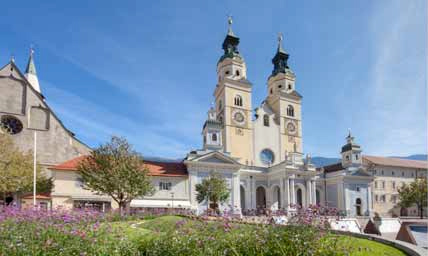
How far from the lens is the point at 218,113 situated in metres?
57.3

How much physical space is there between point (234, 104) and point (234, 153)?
8.87 meters

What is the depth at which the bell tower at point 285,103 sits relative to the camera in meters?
58.2

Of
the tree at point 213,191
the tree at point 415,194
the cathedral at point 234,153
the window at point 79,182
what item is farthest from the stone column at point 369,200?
the window at point 79,182

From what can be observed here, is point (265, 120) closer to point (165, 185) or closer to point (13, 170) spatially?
point (165, 185)

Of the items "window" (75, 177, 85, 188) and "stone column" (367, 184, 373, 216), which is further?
"stone column" (367, 184, 373, 216)

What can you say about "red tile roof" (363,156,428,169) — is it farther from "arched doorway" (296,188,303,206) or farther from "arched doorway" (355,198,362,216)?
"arched doorway" (296,188,303,206)

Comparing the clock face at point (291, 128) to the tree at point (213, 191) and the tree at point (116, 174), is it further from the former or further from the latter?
the tree at point (116, 174)

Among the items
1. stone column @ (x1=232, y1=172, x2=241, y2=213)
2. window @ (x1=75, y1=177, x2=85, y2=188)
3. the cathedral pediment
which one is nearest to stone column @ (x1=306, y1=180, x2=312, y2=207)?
stone column @ (x1=232, y1=172, x2=241, y2=213)

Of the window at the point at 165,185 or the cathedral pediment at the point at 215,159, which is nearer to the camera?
the window at the point at 165,185

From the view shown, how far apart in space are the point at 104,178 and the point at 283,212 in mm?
23123

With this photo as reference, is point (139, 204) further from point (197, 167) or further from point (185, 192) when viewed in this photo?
point (197, 167)

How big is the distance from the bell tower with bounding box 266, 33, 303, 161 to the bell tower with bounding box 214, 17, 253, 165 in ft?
22.5

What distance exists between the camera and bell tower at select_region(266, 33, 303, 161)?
58250 mm

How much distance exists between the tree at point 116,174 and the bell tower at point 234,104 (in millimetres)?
22995
